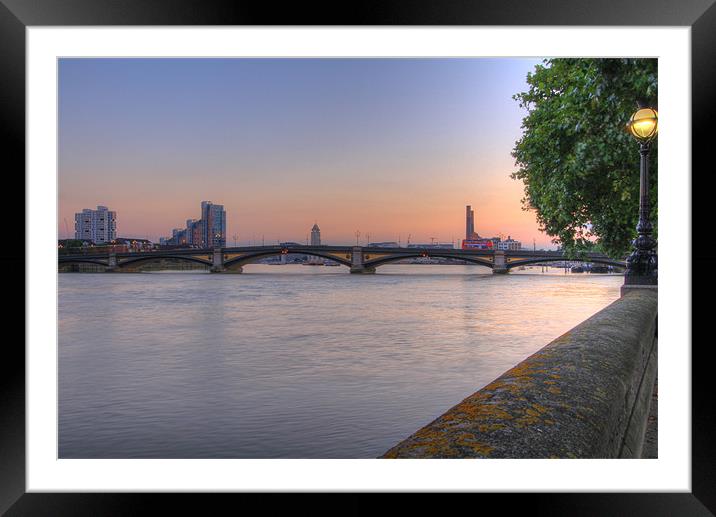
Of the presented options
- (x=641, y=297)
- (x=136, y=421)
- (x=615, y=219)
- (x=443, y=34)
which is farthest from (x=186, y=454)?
(x=615, y=219)

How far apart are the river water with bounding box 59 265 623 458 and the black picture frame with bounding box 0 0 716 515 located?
20.2ft

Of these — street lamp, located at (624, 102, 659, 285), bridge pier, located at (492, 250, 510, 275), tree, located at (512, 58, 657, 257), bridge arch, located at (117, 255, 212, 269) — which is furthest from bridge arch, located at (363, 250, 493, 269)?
street lamp, located at (624, 102, 659, 285)

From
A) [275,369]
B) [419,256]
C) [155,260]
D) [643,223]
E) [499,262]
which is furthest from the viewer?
[155,260]

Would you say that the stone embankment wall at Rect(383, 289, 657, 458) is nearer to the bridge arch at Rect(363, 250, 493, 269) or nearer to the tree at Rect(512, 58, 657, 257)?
the tree at Rect(512, 58, 657, 257)

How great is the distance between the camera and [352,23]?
3.05 metres

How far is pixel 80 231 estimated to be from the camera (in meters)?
129

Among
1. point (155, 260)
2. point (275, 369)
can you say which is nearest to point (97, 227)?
point (155, 260)

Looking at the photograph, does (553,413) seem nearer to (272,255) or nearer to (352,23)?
(352,23)

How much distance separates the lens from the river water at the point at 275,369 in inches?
417

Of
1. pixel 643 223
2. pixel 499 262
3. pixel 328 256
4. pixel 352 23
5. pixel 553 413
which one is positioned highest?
pixel 352 23

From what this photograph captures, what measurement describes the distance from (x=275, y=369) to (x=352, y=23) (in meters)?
16.9

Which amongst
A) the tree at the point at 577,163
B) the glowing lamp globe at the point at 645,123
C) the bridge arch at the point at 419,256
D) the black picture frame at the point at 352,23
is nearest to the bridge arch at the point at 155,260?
the bridge arch at the point at 419,256

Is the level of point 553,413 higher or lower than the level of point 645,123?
lower

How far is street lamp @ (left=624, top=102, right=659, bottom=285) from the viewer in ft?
31.1
